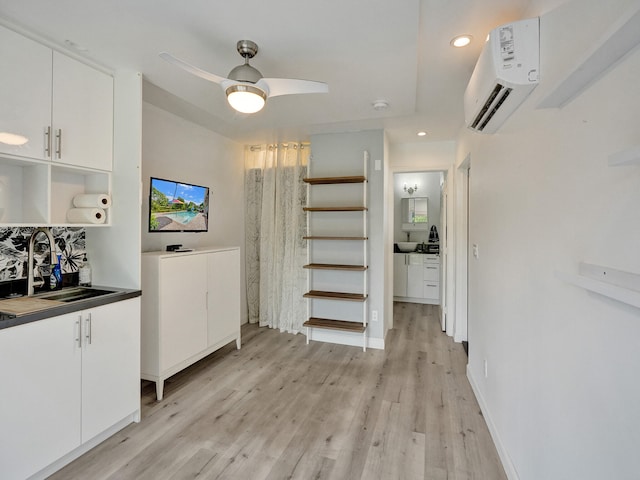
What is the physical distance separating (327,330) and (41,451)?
267cm

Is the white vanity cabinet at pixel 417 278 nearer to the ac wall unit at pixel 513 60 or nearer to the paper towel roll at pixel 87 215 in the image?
the ac wall unit at pixel 513 60

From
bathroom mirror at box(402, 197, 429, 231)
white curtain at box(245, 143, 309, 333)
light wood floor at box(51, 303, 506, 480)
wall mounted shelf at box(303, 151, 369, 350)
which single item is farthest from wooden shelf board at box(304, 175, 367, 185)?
bathroom mirror at box(402, 197, 429, 231)

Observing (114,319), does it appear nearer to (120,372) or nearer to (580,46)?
(120,372)

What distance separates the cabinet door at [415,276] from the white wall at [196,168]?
9.63 feet

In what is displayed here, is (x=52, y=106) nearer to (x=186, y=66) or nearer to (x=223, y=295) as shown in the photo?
(x=186, y=66)

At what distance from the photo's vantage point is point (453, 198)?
395 centimetres

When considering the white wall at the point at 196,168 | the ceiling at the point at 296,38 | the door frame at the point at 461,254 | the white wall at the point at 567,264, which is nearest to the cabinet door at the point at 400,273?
the door frame at the point at 461,254

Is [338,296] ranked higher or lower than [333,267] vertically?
lower

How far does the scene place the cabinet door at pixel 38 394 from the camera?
155 cm

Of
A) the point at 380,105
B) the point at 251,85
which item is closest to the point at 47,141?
the point at 251,85

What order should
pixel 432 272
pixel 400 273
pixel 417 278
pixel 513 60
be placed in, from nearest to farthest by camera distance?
pixel 513 60 → pixel 432 272 → pixel 417 278 → pixel 400 273

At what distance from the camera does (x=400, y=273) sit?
578cm

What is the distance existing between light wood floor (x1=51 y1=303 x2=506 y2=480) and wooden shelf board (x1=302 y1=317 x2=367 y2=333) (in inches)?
11.0

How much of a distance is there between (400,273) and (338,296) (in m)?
2.50
